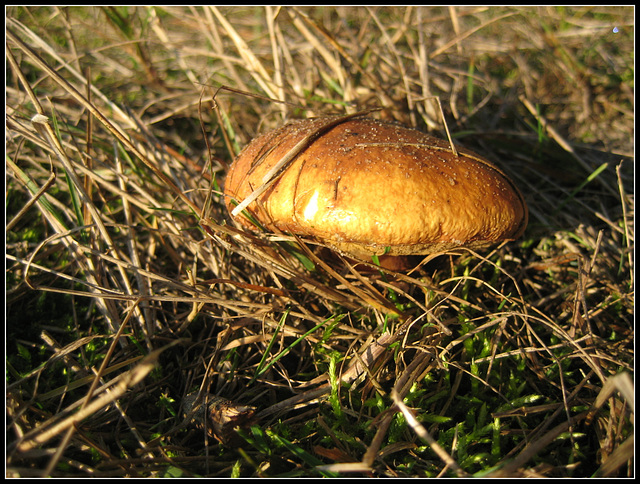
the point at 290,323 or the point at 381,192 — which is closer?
the point at 381,192

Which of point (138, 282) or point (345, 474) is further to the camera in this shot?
point (138, 282)

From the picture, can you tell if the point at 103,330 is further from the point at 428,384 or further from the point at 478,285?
the point at 478,285

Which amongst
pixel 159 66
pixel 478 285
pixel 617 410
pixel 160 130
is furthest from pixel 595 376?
pixel 159 66

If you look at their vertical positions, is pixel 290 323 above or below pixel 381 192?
below
